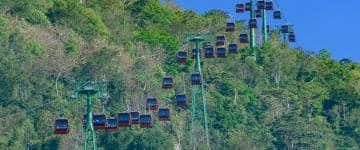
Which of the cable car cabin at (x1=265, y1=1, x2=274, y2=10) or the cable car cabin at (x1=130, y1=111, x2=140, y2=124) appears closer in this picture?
the cable car cabin at (x1=130, y1=111, x2=140, y2=124)

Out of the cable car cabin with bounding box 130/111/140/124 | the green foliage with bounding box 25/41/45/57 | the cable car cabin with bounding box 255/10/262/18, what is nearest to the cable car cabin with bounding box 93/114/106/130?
the cable car cabin with bounding box 130/111/140/124

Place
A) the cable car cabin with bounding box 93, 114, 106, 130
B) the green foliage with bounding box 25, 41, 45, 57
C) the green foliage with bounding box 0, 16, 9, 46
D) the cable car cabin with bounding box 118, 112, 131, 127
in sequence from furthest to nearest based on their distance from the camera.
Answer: the green foliage with bounding box 0, 16, 9, 46 → the green foliage with bounding box 25, 41, 45, 57 → the cable car cabin with bounding box 118, 112, 131, 127 → the cable car cabin with bounding box 93, 114, 106, 130

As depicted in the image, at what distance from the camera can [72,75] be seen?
3494 inches

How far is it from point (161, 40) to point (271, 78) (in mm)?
7555

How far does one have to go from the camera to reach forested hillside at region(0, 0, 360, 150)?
8306 centimetres

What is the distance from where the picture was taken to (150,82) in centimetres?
8900

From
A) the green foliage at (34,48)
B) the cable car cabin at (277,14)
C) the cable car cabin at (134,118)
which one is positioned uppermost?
the cable car cabin at (277,14)

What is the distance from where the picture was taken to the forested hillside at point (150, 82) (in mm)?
83062

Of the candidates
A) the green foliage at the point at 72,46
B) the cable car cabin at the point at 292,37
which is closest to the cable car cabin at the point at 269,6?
the cable car cabin at the point at 292,37

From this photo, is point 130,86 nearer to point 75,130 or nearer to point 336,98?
point 75,130

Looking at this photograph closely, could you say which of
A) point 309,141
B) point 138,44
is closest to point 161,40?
point 138,44

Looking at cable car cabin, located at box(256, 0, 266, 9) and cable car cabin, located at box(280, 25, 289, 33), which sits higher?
cable car cabin, located at box(256, 0, 266, 9)

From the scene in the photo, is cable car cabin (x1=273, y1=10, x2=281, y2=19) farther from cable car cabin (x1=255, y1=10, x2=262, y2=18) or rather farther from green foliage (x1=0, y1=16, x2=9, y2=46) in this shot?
green foliage (x1=0, y1=16, x2=9, y2=46)

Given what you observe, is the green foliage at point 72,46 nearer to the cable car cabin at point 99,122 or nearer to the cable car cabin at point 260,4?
the cable car cabin at point 260,4
